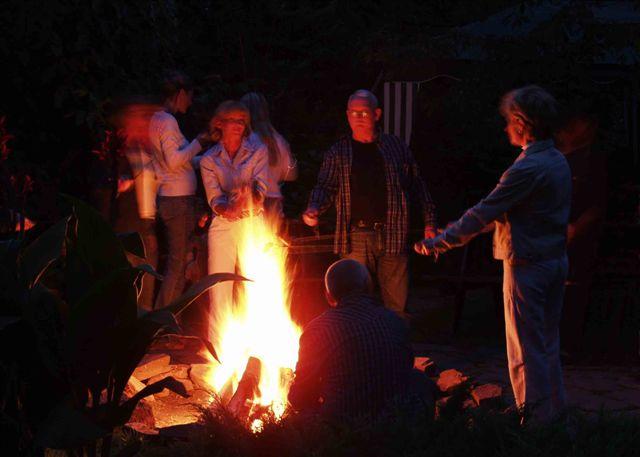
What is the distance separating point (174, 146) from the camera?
7742 millimetres

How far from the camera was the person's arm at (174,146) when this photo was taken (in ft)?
25.3

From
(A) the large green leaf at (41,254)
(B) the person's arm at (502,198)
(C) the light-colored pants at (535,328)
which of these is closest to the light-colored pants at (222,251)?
(B) the person's arm at (502,198)

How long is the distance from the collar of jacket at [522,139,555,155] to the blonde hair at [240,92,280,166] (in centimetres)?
301

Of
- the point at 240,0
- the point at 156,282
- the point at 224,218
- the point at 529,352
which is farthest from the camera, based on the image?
the point at 240,0

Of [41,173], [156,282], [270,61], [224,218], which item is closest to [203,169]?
[224,218]

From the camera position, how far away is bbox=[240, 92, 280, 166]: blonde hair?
7863mm

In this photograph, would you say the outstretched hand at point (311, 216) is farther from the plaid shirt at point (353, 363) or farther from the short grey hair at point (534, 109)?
the plaid shirt at point (353, 363)

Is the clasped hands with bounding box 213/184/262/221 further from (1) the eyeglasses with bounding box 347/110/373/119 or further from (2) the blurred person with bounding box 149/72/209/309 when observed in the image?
(1) the eyeglasses with bounding box 347/110/373/119

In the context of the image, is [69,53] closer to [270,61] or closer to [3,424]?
[270,61]

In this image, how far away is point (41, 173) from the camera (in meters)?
10.0

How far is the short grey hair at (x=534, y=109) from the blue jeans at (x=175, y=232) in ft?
11.2

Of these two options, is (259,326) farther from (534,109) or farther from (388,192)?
(534,109)

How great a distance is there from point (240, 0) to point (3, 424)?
41.5ft

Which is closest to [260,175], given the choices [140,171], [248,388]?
[140,171]
